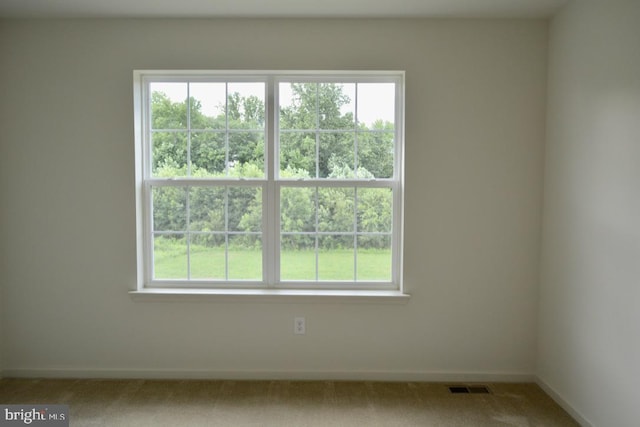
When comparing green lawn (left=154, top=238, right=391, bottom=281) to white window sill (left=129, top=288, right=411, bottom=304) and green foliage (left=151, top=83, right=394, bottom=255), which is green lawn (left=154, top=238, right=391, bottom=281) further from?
white window sill (left=129, top=288, right=411, bottom=304)

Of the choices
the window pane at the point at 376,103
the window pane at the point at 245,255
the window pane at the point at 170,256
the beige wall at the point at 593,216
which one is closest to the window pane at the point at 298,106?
the window pane at the point at 376,103

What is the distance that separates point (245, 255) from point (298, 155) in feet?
2.67

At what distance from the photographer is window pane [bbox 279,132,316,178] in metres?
3.39

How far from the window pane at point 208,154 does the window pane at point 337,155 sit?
715 mm

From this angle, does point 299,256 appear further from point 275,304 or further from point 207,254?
point 207,254

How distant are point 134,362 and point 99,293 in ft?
1.78

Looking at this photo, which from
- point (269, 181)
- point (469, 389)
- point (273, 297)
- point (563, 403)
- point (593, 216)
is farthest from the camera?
point (269, 181)

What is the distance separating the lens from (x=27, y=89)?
3.24 m

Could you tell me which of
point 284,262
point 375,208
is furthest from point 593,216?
point 284,262

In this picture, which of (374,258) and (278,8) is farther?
(374,258)

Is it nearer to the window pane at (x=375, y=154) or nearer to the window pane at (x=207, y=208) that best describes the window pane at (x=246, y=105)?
the window pane at (x=207, y=208)

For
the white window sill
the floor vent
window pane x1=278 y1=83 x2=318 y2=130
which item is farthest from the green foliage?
the floor vent

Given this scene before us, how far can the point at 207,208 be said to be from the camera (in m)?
3.42

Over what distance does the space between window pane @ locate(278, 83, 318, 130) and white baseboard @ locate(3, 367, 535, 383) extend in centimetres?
174
